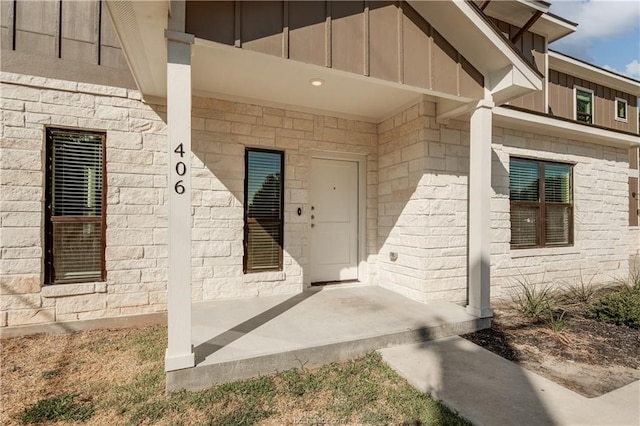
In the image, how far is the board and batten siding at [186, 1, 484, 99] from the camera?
2.58 meters

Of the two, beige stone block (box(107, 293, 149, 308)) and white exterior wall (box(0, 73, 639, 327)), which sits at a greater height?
white exterior wall (box(0, 73, 639, 327))

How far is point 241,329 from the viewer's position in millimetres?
3172

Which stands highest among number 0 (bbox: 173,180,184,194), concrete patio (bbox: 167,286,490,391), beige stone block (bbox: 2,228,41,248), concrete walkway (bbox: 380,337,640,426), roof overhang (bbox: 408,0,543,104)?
roof overhang (bbox: 408,0,543,104)

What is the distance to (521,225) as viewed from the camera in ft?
17.2

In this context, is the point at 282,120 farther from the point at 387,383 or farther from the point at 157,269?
the point at 387,383

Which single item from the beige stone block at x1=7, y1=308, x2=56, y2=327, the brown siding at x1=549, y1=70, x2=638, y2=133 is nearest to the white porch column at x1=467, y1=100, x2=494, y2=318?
the brown siding at x1=549, y1=70, x2=638, y2=133

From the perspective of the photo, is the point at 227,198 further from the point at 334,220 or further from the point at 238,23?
the point at 238,23

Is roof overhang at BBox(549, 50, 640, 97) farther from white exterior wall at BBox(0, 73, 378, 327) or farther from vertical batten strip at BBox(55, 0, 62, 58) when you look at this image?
vertical batten strip at BBox(55, 0, 62, 58)

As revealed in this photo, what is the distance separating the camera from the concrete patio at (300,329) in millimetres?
2580

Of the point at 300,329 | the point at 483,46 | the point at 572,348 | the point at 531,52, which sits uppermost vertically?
the point at 531,52

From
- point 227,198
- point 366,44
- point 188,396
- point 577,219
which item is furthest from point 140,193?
point 577,219

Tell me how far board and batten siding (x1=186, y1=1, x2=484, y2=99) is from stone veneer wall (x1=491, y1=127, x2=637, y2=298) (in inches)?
80.0

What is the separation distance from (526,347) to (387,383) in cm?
172

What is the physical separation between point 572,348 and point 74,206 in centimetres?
561
